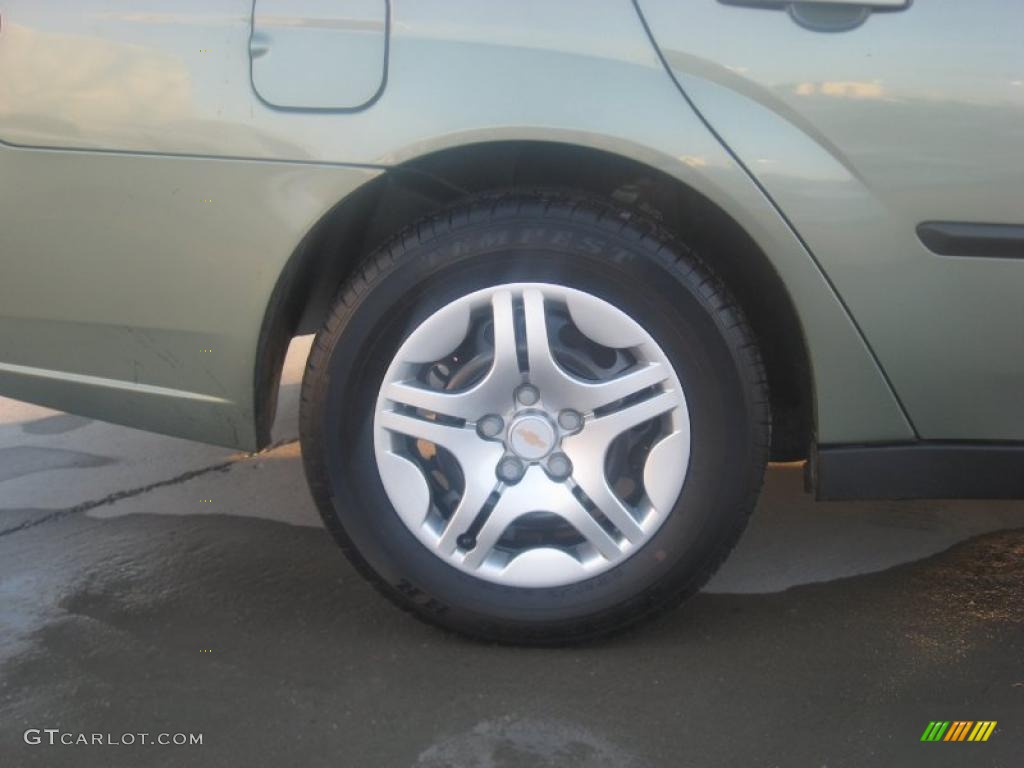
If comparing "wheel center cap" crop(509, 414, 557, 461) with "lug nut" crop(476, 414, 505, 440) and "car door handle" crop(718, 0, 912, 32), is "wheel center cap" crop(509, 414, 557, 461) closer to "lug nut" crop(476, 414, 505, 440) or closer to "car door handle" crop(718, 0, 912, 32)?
"lug nut" crop(476, 414, 505, 440)

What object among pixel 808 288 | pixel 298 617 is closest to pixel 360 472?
pixel 298 617

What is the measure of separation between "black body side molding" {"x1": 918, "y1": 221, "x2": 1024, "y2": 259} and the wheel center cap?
76 cm

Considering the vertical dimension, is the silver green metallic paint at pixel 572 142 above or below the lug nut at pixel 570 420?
above

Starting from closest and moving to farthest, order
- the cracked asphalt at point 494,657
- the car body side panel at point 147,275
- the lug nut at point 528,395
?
the cracked asphalt at point 494,657
the car body side panel at point 147,275
the lug nut at point 528,395

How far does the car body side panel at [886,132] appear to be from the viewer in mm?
1824

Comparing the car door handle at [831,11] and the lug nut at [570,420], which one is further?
the lug nut at [570,420]

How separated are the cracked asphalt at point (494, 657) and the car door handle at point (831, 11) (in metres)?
1.18

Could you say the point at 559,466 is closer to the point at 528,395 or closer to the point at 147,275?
the point at 528,395

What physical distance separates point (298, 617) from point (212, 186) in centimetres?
92

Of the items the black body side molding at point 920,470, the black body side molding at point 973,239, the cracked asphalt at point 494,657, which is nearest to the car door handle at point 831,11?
the black body side molding at point 973,239

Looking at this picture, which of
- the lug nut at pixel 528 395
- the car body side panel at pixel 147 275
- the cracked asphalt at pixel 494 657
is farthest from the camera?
the lug nut at pixel 528 395

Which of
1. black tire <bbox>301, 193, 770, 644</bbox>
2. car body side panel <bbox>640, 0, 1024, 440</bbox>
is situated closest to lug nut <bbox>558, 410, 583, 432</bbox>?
black tire <bbox>301, 193, 770, 644</bbox>

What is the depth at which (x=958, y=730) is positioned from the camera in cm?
185

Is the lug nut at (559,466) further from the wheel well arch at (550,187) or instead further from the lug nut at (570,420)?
the wheel well arch at (550,187)
